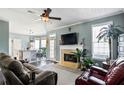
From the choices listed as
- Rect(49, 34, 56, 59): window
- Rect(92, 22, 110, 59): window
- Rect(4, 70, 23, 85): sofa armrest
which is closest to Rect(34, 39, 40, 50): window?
Rect(49, 34, 56, 59): window

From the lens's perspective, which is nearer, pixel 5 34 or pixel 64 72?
pixel 64 72

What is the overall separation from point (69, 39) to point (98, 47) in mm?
622

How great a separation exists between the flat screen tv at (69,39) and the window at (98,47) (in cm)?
39

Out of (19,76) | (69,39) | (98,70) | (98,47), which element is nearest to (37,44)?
(69,39)

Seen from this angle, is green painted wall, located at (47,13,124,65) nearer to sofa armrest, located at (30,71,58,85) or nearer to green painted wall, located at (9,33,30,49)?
green painted wall, located at (9,33,30,49)

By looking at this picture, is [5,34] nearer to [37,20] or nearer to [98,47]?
[37,20]

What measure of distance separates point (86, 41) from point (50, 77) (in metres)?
1.13

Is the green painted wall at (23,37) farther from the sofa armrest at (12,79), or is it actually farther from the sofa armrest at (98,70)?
the sofa armrest at (98,70)

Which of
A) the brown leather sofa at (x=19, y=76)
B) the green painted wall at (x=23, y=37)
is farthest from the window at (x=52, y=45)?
the brown leather sofa at (x=19, y=76)

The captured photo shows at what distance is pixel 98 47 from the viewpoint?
2736 mm

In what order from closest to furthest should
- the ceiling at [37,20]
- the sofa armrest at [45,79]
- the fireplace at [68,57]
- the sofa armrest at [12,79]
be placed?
the sofa armrest at [12,79], the sofa armrest at [45,79], the ceiling at [37,20], the fireplace at [68,57]

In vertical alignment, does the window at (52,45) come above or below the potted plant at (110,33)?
below

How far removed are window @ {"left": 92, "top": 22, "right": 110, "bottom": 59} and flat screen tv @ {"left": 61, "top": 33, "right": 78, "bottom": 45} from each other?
0.39 m

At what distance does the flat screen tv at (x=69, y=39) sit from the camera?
2.76m
